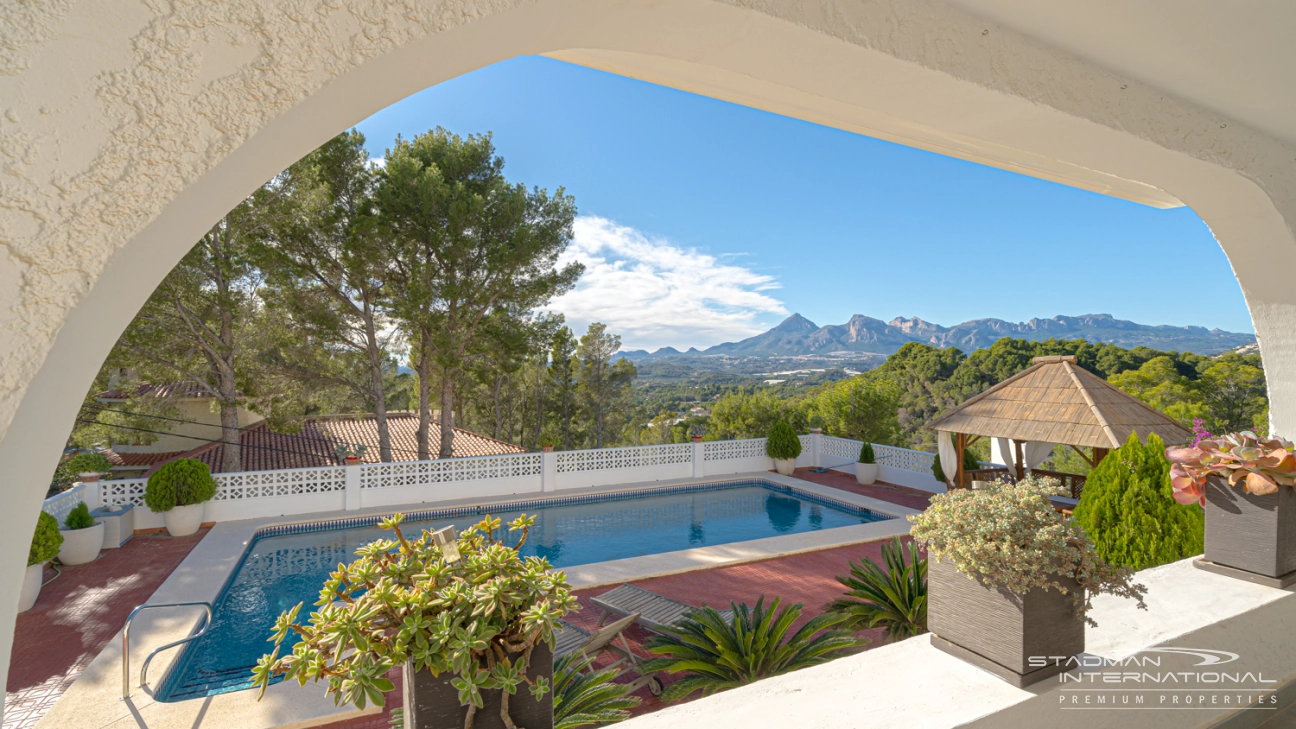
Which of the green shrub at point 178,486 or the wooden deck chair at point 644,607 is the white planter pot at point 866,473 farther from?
the green shrub at point 178,486

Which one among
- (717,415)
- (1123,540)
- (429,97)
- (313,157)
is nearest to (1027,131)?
(1123,540)

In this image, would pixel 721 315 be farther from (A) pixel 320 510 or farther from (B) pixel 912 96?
(B) pixel 912 96

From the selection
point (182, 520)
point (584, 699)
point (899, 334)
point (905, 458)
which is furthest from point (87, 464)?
point (899, 334)

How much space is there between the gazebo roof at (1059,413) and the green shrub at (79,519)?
11.0m

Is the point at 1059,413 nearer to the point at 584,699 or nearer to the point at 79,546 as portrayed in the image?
the point at 584,699

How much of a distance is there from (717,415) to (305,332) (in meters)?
10.7

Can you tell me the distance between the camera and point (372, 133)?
41.6 ft

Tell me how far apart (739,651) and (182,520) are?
834cm

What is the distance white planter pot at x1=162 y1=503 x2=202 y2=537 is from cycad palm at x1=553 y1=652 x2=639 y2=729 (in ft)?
26.1

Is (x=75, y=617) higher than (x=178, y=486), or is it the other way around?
(x=178, y=486)

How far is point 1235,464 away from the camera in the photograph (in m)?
2.56

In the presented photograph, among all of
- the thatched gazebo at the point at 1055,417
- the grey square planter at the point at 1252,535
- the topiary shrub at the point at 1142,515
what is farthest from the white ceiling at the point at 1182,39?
the thatched gazebo at the point at 1055,417

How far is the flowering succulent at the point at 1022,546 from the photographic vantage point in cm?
156

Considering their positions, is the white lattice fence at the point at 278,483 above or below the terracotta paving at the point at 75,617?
above
